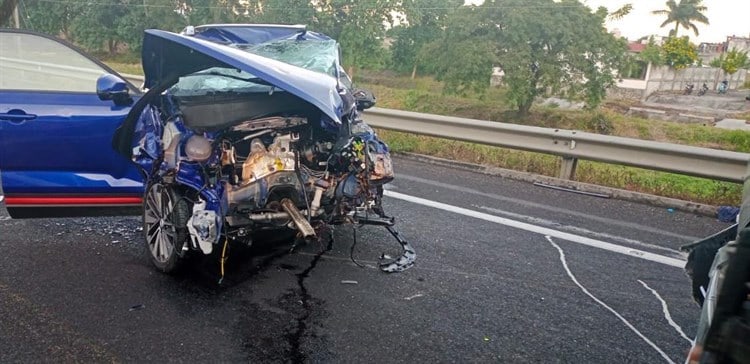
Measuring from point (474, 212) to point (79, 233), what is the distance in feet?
11.4

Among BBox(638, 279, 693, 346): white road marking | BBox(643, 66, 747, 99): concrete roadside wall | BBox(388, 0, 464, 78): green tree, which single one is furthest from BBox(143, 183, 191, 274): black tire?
BBox(643, 66, 747, 99): concrete roadside wall

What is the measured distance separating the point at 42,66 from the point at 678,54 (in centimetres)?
5127

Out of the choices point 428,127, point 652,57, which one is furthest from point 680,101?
point 428,127

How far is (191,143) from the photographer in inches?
141

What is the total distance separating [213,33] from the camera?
502 centimetres

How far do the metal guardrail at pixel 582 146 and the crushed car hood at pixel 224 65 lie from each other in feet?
13.8

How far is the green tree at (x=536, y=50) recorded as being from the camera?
2450cm

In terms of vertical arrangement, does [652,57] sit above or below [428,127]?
above

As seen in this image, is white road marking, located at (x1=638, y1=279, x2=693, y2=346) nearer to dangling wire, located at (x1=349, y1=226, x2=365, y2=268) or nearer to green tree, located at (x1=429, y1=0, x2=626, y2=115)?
dangling wire, located at (x1=349, y1=226, x2=365, y2=268)

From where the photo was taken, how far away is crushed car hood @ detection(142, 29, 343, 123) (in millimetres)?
3240

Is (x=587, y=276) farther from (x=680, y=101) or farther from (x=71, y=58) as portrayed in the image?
(x=680, y=101)

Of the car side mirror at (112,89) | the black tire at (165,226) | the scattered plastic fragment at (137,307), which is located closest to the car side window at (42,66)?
the car side mirror at (112,89)

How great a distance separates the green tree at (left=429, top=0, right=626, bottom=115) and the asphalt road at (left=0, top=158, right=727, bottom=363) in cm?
2066

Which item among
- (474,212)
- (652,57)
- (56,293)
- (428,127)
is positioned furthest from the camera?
(652,57)
